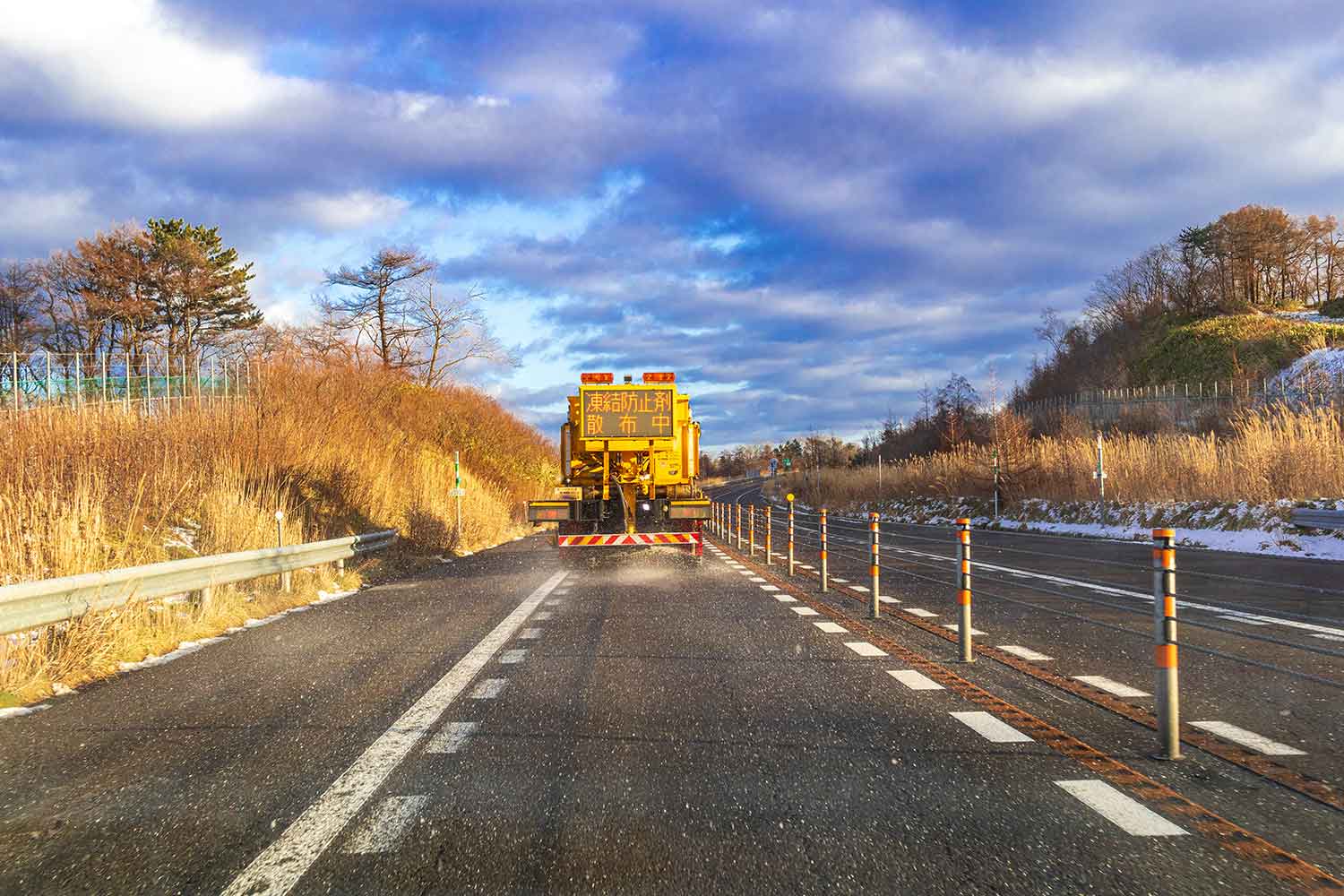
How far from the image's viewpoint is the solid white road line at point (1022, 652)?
7859mm

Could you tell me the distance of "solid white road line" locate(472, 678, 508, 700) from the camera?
6.62 meters

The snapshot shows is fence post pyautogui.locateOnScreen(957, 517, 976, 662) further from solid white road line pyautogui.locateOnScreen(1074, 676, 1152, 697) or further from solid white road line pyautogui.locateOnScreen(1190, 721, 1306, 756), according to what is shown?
solid white road line pyautogui.locateOnScreen(1190, 721, 1306, 756)

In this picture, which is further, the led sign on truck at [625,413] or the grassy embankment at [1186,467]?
the grassy embankment at [1186,467]

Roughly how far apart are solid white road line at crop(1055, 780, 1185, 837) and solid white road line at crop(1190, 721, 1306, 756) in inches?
48.2

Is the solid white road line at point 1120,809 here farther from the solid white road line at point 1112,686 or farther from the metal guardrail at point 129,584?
the metal guardrail at point 129,584

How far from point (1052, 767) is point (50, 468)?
11270mm

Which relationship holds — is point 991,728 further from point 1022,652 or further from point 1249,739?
point 1022,652

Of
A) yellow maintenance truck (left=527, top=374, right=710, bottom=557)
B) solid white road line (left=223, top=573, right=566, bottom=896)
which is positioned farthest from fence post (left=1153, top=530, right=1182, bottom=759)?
yellow maintenance truck (left=527, top=374, right=710, bottom=557)

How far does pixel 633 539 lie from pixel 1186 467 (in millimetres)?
15011

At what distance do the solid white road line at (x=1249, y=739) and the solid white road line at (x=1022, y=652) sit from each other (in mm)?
2149

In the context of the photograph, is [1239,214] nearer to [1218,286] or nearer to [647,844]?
[1218,286]

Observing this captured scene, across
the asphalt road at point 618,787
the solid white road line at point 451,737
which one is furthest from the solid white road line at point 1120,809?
the solid white road line at point 451,737

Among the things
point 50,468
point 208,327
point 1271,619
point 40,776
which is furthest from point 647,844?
point 208,327

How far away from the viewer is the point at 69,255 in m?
46.2
